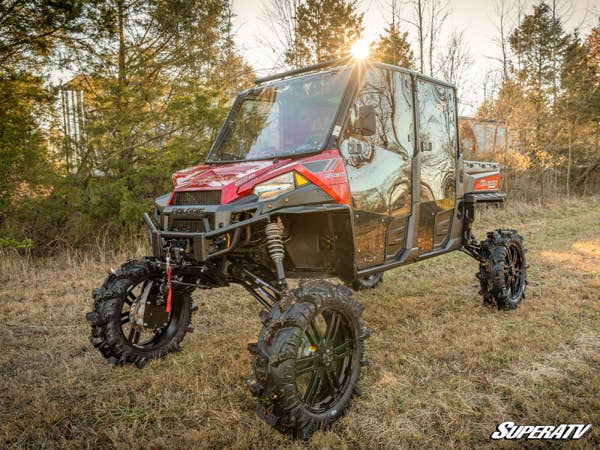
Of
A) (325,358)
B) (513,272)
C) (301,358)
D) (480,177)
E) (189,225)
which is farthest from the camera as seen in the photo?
(480,177)

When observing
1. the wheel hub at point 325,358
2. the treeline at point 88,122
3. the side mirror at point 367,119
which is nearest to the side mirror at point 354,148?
the side mirror at point 367,119

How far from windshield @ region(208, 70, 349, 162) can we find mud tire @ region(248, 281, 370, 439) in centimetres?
122

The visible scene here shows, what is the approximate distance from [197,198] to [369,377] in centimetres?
191

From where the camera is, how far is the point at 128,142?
27.3ft

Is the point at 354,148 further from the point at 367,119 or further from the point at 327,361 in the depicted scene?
the point at 327,361

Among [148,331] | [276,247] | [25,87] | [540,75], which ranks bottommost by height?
[148,331]

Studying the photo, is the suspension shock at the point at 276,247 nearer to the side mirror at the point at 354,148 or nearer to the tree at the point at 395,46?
the side mirror at the point at 354,148

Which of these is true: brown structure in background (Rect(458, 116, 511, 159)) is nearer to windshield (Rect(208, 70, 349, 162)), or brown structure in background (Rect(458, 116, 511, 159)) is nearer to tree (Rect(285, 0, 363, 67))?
tree (Rect(285, 0, 363, 67))

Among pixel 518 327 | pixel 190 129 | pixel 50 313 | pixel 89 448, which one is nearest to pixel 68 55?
pixel 190 129

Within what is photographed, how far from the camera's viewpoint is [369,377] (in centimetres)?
349

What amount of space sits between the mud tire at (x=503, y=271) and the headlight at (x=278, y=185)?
9.44ft

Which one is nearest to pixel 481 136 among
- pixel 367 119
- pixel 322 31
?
pixel 322 31

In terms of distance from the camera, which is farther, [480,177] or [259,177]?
[480,177]

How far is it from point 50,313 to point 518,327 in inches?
209
